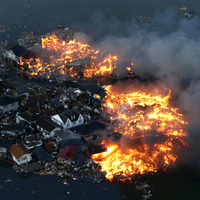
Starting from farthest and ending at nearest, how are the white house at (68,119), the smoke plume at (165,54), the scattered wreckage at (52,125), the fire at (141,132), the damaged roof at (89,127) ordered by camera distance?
the smoke plume at (165,54) → the white house at (68,119) → the damaged roof at (89,127) → the fire at (141,132) → the scattered wreckage at (52,125)

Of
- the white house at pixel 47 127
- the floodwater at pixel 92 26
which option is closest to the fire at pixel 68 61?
the floodwater at pixel 92 26

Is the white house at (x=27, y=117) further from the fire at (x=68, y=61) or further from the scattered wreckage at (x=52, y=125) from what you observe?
the fire at (x=68, y=61)

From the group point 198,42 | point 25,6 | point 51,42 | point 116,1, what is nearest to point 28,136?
point 51,42

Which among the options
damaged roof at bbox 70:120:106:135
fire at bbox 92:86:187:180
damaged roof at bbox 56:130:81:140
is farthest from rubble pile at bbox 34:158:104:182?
damaged roof at bbox 70:120:106:135

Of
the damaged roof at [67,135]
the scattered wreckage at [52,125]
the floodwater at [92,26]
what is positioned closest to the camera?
the floodwater at [92,26]

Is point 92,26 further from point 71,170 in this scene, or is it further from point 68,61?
point 71,170

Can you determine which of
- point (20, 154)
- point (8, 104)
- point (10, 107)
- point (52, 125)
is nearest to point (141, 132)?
point (52, 125)

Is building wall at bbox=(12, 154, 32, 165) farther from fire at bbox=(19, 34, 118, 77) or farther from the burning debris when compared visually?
fire at bbox=(19, 34, 118, 77)

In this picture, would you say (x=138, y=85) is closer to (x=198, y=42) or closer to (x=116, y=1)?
(x=198, y=42)
